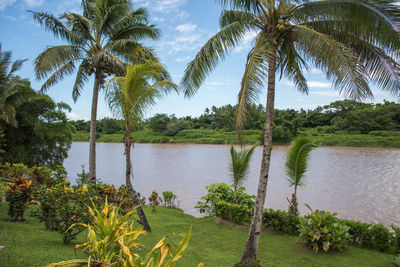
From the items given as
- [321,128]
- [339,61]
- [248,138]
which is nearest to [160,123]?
[248,138]

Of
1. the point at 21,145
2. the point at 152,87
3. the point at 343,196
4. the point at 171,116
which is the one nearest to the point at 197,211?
the point at 152,87

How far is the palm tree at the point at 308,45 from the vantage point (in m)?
4.25

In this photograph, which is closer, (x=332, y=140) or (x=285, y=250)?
(x=285, y=250)

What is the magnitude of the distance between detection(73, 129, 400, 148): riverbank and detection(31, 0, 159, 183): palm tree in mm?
10467

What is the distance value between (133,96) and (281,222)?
17.6 feet

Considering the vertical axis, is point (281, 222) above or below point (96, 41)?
below

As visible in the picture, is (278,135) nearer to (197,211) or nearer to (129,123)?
(197,211)

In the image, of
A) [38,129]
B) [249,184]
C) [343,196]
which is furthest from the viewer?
[249,184]

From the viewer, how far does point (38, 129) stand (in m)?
15.3

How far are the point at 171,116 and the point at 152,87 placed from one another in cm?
5382

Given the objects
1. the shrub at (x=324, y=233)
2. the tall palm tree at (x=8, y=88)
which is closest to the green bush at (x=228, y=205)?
the shrub at (x=324, y=233)

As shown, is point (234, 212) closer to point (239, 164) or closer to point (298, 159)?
point (239, 164)

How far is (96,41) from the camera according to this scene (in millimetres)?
9695

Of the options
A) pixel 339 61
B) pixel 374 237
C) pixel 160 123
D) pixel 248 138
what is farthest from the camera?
pixel 160 123
